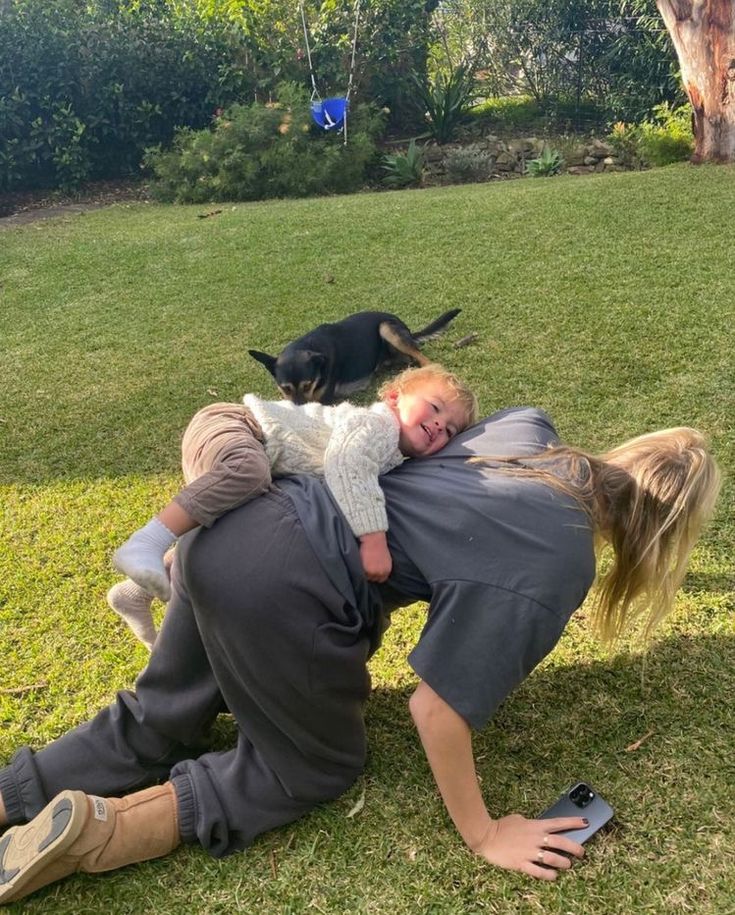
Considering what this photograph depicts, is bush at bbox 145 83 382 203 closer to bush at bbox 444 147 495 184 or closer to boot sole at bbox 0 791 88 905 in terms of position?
bush at bbox 444 147 495 184

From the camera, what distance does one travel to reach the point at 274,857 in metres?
1.89

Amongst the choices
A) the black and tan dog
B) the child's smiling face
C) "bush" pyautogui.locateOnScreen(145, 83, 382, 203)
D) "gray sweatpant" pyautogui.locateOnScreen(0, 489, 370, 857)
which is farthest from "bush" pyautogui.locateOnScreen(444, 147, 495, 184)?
"gray sweatpant" pyautogui.locateOnScreen(0, 489, 370, 857)

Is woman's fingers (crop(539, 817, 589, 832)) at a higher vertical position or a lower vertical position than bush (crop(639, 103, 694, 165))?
lower

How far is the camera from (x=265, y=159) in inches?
381

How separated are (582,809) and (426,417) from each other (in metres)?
1.04

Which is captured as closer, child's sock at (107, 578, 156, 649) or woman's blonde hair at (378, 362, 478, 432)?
woman's blonde hair at (378, 362, 478, 432)

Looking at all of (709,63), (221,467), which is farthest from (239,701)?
(709,63)

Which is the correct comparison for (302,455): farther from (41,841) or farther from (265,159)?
(265,159)

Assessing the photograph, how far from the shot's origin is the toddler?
176cm

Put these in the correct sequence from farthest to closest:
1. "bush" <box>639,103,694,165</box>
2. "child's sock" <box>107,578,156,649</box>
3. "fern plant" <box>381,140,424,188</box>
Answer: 1. "fern plant" <box>381,140,424,188</box>
2. "bush" <box>639,103,694,165</box>
3. "child's sock" <box>107,578,156,649</box>

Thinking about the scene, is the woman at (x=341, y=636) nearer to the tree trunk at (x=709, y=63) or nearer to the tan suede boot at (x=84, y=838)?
the tan suede boot at (x=84, y=838)

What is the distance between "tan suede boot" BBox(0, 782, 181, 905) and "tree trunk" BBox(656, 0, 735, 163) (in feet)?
28.0

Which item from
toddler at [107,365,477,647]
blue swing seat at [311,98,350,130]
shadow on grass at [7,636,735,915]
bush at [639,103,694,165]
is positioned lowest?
shadow on grass at [7,636,735,915]

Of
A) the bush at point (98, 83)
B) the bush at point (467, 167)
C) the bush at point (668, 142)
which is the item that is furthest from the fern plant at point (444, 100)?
the bush at point (668, 142)
